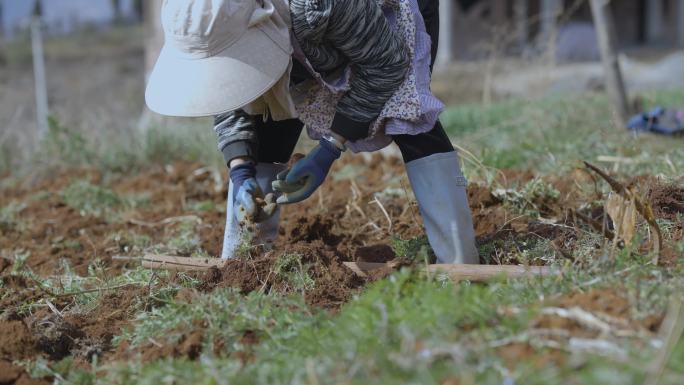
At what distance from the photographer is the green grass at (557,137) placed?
3941 mm

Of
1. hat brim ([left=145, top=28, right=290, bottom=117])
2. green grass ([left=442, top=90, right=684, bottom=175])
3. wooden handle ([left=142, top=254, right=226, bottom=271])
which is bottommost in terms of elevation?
green grass ([left=442, top=90, right=684, bottom=175])

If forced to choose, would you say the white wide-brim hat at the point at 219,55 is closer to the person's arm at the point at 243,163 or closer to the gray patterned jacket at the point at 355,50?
the gray patterned jacket at the point at 355,50

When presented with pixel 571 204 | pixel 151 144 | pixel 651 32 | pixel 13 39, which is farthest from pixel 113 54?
pixel 571 204

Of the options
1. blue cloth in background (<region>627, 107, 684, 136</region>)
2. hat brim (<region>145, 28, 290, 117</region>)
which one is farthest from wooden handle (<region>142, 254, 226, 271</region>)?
blue cloth in background (<region>627, 107, 684, 136</region>)

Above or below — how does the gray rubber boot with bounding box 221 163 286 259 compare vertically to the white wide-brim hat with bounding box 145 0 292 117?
below

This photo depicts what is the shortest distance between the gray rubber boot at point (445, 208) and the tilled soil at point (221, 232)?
147 millimetres

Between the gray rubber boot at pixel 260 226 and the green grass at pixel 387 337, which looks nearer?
the green grass at pixel 387 337

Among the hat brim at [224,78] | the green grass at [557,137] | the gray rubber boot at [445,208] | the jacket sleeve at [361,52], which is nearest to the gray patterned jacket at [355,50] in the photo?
the jacket sleeve at [361,52]

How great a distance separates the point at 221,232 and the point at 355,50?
1386 millimetres

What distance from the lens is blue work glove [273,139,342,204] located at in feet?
7.69

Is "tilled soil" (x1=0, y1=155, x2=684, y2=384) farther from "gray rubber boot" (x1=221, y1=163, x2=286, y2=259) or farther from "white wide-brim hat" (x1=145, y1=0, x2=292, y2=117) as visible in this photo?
"white wide-brim hat" (x1=145, y1=0, x2=292, y2=117)

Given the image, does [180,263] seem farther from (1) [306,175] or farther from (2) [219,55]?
(2) [219,55]

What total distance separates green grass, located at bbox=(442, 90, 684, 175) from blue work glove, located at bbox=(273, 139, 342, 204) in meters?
1.34

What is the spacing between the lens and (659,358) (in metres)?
1.32
